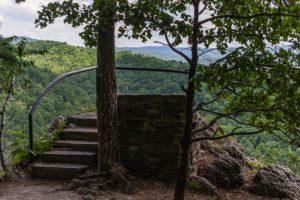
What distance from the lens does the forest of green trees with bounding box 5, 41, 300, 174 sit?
758cm

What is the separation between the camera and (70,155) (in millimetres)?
5637

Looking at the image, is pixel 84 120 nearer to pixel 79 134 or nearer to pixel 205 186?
pixel 79 134

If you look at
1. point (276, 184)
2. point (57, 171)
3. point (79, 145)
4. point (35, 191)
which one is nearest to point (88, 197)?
point (35, 191)

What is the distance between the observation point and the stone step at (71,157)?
5613 millimetres

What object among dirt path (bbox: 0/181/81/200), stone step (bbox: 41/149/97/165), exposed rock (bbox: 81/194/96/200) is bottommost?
dirt path (bbox: 0/181/81/200)

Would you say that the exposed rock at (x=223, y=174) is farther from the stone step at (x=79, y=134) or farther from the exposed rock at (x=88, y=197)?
the exposed rock at (x=88, y=197)

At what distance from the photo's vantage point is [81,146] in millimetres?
5875

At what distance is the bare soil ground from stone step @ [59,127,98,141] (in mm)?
974

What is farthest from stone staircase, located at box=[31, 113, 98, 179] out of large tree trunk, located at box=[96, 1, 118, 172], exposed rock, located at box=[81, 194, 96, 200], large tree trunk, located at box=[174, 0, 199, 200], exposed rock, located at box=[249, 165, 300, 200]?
exposed rock, located at box=[249, 165, 300, 200]

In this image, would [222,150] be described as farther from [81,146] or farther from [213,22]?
[213,22]

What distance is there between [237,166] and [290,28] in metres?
3.07

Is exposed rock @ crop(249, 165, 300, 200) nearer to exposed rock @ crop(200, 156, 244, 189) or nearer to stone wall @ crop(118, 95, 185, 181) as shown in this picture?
exposed rock @ crop(200, 156, 244, 189)

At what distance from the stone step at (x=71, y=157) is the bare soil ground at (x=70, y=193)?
0.44 m

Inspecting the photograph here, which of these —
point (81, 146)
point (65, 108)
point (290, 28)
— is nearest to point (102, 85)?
point (81, 146)
